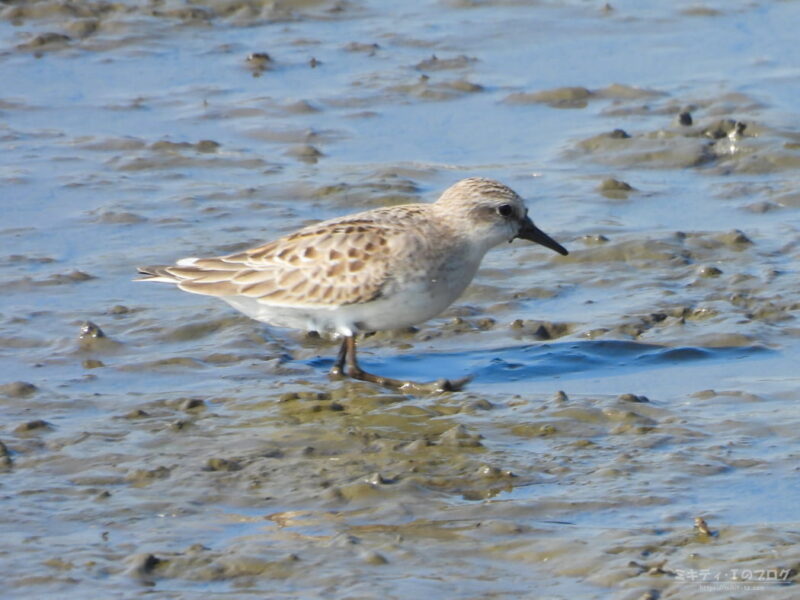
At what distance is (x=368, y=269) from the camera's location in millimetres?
9227

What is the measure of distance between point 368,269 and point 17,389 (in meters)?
Answer: 2.10

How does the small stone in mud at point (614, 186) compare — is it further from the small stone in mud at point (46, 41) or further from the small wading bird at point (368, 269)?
the small stone in mud at point (46, 41)

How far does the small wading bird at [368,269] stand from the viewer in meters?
9.21

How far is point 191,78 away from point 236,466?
7.45 metres

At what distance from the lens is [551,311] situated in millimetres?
10359

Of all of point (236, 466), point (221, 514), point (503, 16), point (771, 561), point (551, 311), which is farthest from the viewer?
point (503, 16)

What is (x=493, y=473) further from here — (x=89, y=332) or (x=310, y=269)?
(x=89, y=332)

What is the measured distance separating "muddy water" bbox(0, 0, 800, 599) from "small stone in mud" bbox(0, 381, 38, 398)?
20mm

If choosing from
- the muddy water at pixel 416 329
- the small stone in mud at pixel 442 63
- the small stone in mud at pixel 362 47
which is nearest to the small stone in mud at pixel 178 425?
the muddy water at pixel 416 329

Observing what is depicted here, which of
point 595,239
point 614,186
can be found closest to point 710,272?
point 595,239

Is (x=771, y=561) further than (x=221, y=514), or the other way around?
(x=221, y=514)

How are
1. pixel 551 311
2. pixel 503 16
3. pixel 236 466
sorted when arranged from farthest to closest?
pixel 503 16 < pixel 551 311 < pixel 236 466

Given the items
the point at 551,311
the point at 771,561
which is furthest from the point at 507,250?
the point at 771,561

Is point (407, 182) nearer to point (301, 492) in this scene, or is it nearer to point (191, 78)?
point (191, 78)
